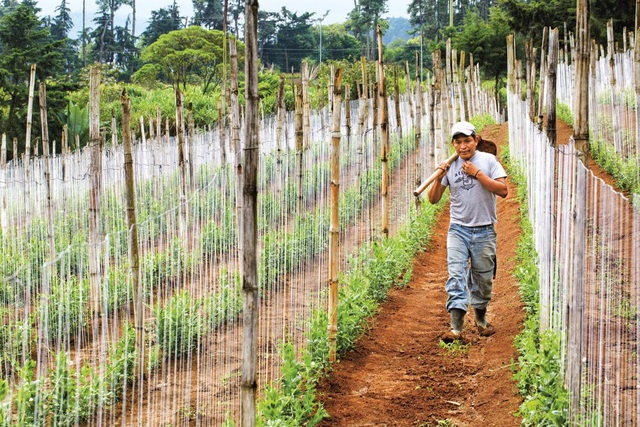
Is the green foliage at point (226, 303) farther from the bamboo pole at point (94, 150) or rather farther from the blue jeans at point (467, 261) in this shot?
the blue jeans at point (467, 261)

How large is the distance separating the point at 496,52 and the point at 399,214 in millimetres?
20837

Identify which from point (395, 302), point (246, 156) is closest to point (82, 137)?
point (395, 302)

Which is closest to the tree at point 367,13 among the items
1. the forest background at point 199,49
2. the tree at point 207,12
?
the forest background at point 199,49

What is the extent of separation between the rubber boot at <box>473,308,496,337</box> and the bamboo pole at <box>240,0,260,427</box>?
291 cm

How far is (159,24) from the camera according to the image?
55844 millimetres

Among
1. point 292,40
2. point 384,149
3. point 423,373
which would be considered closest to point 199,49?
point 292,40

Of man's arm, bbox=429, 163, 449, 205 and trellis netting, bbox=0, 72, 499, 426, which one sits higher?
man's arm, bbox=429, 163, 449, 205

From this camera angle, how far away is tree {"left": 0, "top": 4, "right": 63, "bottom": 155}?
19.4 m

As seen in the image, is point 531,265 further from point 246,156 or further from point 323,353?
point 246,156

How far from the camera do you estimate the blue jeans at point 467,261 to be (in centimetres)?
535

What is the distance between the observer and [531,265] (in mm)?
6023

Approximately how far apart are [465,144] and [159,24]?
5402 cm

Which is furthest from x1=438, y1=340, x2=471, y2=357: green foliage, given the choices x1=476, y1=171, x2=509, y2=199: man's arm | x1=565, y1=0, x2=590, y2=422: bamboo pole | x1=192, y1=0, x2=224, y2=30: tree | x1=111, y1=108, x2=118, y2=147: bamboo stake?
x1=192, y1=0, x2=224, y2=30: tree

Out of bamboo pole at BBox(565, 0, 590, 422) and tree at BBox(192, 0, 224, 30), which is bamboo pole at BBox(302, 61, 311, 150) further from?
tree at BBox(192, 0, 224, 30)
